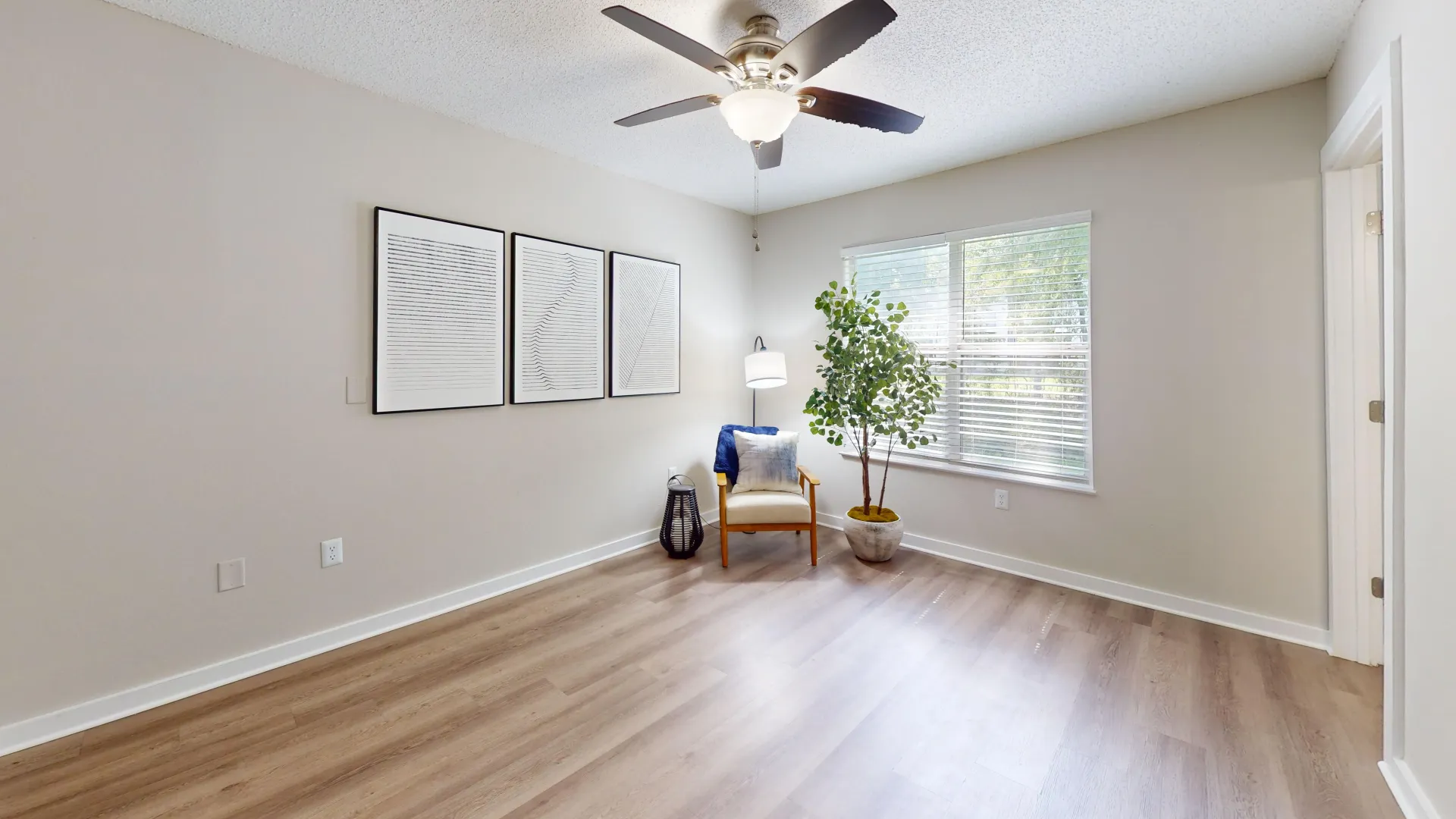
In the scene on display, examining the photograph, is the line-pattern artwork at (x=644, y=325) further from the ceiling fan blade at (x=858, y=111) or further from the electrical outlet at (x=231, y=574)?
the electrical outlet at (x=231, y=574)

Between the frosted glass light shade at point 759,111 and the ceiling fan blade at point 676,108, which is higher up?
the ceiling fan blade at point 676,108

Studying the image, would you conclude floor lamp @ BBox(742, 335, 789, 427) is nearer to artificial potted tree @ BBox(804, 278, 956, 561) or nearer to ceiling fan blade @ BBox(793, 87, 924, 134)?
artificial potted tree @ BBox(804, 278, 956, 561)

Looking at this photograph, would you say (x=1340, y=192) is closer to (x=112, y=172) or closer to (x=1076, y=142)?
(x=1076, y=142)

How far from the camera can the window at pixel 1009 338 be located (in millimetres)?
3234

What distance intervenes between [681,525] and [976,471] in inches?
78.6

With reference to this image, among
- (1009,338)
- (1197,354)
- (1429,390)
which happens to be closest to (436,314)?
(1009,338)

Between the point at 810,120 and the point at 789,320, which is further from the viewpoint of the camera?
the point at 789,320

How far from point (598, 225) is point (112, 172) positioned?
2.15 metres

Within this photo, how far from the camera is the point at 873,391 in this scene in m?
3.63

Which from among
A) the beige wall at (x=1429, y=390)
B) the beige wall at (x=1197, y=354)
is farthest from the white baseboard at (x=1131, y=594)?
the beige wall at (x=1429, y=390)

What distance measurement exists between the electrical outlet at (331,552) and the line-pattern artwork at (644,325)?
1.73 metres

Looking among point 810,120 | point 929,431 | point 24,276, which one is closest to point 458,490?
point 24,276

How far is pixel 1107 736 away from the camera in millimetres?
1959

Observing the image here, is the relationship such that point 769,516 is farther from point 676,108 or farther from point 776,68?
point 776,68
